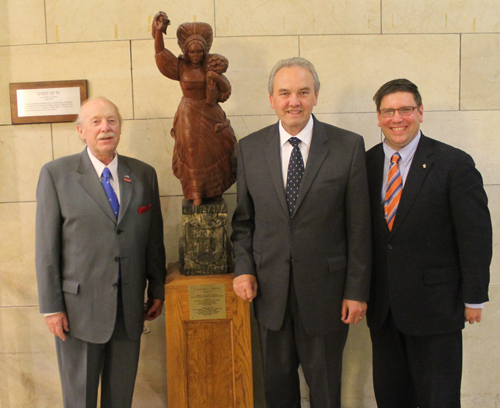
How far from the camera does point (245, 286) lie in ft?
6.18

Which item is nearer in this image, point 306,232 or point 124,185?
point 306,232

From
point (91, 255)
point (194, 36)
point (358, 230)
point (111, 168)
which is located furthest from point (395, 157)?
point (91, 255)

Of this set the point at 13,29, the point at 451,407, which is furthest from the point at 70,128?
the point at 451,407

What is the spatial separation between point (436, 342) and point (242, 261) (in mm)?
949

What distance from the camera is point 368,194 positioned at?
1870 millimetres

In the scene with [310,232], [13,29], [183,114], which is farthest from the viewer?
[13,29]

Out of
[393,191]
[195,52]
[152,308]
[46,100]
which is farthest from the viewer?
[46,100]

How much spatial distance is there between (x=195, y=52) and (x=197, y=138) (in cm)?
41

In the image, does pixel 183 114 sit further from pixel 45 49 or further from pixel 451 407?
pixel 451 407

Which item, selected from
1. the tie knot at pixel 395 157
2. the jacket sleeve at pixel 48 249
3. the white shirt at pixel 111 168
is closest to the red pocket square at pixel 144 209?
the white shirt at pixel 111 168

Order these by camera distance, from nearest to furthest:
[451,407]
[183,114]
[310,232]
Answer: [310,232]
[451,407]
[183,114]

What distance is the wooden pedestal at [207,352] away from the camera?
82.9 inches

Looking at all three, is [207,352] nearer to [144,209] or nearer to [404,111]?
[144,209]

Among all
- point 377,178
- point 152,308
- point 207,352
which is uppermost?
point 377,178
